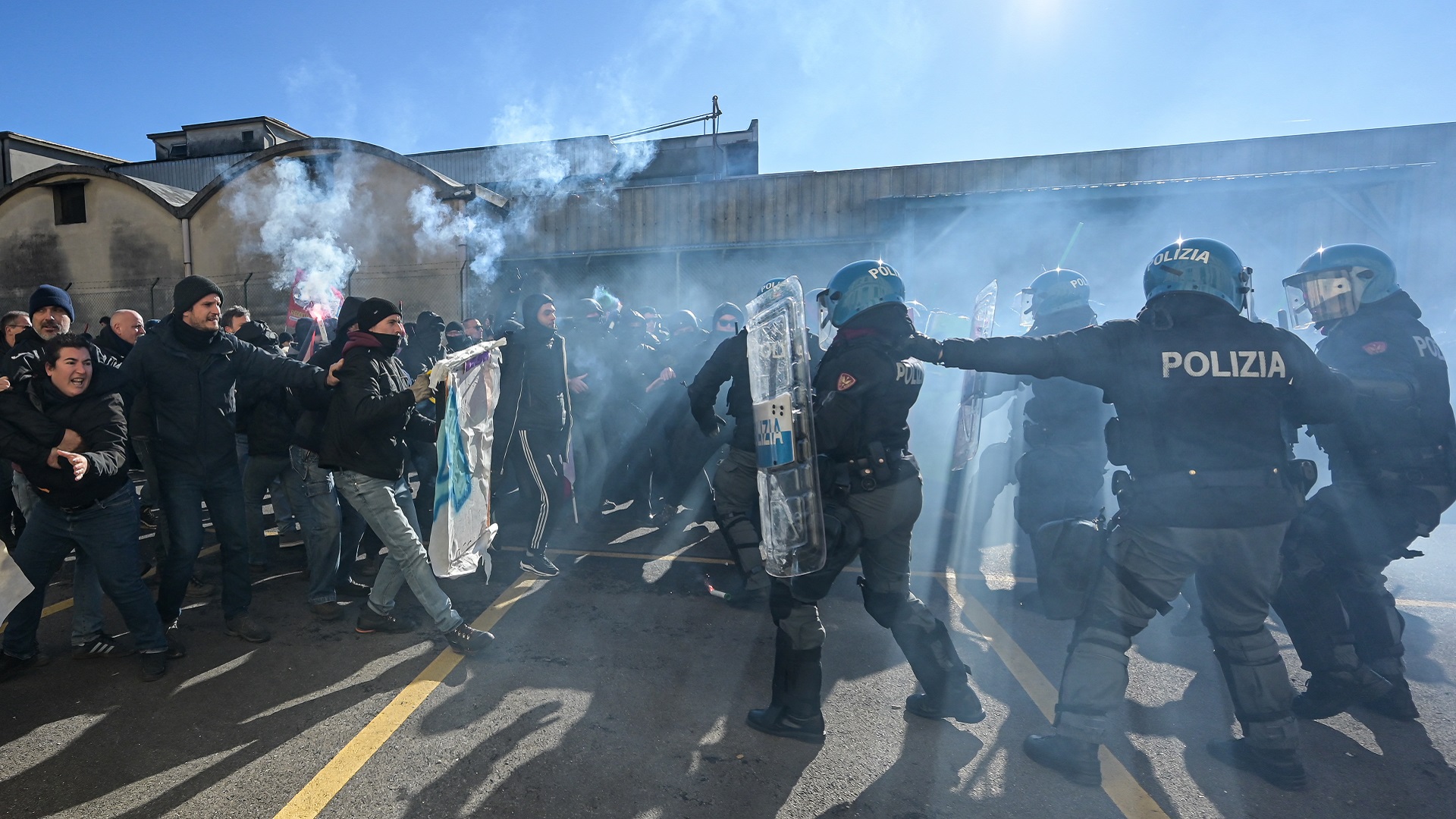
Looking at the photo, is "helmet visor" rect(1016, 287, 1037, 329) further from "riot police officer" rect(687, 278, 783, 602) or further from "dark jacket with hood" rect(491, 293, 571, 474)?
"dark jacket with hood" rect(491, 293, 571, 474)

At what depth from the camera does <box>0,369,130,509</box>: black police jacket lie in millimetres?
3062

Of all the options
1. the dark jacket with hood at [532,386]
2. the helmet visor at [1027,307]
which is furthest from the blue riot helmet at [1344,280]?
the dark jacket with hood at [532,386]

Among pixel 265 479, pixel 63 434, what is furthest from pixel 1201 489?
pixel 265 479

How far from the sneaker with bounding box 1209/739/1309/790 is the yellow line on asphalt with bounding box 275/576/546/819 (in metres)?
3.45

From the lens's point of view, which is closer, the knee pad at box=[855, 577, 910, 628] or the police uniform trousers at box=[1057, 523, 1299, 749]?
the police uniform trousers at box=[1057, 523, 1299, 749]

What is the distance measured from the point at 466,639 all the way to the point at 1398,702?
14.6ft

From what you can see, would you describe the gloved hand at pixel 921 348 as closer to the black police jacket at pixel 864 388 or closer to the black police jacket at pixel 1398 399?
the black police jacket at pixel 864 388

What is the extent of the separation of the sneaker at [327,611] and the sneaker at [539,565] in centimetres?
120

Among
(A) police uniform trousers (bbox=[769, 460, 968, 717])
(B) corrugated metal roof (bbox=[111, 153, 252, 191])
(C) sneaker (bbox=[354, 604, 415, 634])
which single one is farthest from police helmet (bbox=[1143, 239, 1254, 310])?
(B) corrugated metal roof (bbox=[111, 153, 252, 191])

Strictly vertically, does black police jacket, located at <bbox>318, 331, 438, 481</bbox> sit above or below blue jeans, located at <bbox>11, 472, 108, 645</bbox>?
above

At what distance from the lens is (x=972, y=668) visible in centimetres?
354

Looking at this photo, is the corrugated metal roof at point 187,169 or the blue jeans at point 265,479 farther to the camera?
the corrugated metal roof at point 187,169

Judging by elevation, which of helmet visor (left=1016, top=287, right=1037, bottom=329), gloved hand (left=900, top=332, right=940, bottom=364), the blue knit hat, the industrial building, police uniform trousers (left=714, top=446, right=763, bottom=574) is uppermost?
the industrial building

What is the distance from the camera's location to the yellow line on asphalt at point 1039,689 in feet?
8.14
